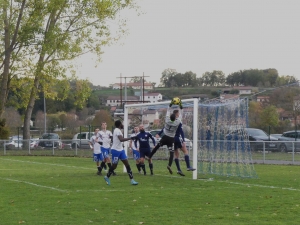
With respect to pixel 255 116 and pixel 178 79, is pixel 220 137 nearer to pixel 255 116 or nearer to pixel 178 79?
pixel 255 116

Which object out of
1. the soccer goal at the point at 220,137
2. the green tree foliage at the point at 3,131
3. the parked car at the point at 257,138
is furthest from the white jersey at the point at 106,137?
the green tree foliage at the point at 3,131

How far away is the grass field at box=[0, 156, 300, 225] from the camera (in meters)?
12.4

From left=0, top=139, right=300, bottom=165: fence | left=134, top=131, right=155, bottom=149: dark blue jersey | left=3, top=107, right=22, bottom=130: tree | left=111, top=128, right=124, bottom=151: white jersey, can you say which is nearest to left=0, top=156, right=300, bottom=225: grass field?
left=111, top=128, right=124, bottom=151: white jersey

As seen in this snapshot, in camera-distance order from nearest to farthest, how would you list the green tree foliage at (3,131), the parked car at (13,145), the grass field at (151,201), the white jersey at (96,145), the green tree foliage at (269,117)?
1. the grass field at (151,201)
2. the white jersey at (96,145)
3. the parked car at (13,145)
4. the green tree foliage at (3,131)
5. the green tree foliage at (269,117)

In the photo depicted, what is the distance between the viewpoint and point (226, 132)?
23688 millimetres

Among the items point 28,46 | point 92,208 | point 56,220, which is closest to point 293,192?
point 92,208

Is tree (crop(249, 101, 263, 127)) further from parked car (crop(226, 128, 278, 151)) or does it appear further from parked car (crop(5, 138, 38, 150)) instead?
parked car (crop(5, 138, 38, 150))

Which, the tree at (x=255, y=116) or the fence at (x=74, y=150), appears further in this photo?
the tree at (x=255, y=116)

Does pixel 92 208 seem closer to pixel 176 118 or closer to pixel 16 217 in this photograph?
pixel 16 217

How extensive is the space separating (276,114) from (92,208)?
4117cm

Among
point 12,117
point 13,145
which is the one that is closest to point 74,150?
point 13,145

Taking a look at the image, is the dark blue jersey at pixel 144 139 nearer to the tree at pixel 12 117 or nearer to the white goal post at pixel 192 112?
the white goal post at pixel 192 112

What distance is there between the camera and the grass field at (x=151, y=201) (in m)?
12.4

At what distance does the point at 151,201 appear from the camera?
1507cm
